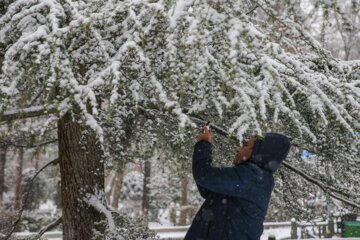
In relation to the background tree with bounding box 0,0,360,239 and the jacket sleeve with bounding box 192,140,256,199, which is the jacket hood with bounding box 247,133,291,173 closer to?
the jacket sleeve with bounding box 192,140,256,199

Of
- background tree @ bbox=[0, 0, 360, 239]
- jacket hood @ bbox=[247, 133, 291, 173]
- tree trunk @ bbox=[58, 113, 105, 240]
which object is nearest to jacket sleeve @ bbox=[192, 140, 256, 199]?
jacket hood @ bbox=[247, 133, 291, 173]

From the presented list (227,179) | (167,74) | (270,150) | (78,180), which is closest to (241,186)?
(227,179)

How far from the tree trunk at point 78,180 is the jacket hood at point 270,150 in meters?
2.68

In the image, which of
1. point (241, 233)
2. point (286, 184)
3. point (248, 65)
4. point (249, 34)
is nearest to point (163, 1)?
point (249, 34)

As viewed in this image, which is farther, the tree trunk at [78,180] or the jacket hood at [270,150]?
the tree trunk at [78,180]

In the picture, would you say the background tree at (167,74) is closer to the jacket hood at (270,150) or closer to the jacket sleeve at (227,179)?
the jacket hood at (270,150)

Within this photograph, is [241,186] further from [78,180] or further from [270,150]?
[78,180]

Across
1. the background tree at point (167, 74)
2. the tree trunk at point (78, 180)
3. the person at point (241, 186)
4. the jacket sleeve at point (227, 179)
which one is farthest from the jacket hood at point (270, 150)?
the tree trunk at point (78, 180)

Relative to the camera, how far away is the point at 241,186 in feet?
9.02

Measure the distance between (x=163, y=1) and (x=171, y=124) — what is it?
2.52 metres

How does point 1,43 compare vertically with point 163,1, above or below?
above

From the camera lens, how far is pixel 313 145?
4191 mm

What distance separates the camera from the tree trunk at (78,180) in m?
4.82

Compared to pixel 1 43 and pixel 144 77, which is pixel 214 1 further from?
pixel 1 43
